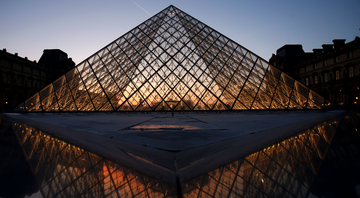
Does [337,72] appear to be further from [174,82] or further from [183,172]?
[183,172]

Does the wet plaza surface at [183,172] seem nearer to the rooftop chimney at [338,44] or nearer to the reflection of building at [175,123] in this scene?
the reflection of building at [175,123]

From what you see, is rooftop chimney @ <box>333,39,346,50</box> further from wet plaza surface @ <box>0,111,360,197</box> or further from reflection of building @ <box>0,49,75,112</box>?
reflection of building @ <box>0,49,75,112</box>

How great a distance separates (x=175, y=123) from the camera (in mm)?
5777

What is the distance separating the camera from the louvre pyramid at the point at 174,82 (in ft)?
42.3

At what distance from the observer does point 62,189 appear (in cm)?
138

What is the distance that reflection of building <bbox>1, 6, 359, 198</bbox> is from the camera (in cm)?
149

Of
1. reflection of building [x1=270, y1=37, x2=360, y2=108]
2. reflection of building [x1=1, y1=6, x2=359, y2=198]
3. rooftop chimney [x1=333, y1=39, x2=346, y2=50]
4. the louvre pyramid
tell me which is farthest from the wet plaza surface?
rooftop chimney [x1=333, y1=39, x2=346, y2=50]

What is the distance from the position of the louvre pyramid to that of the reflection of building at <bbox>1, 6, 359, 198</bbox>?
3.2 inches

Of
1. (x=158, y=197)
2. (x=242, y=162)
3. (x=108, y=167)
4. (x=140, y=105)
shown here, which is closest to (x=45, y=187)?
(x=108, y=167)

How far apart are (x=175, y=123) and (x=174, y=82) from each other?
9.01 m

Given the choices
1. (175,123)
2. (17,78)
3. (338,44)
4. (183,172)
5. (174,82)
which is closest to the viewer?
(183,172)

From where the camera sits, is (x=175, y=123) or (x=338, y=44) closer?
(x=175, y=123)

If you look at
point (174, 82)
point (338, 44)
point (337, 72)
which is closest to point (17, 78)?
point (174, 82)

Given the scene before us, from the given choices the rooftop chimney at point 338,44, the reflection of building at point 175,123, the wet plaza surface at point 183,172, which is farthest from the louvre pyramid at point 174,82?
the rooftop chimney at point 338,44
